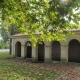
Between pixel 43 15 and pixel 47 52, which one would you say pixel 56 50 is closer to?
pixel 47 52

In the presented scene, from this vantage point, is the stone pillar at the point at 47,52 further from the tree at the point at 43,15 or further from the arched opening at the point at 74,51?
the tree at the point at 43,15

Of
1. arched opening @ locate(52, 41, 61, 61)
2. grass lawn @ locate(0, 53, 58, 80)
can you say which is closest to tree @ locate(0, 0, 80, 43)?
grass lawn @ locate(0, 53, 58, 80)

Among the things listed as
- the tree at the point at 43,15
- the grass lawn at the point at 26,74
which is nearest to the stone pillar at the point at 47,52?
the grass lawn at the point at 26,74

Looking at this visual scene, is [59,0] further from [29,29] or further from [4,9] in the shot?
[29,29]

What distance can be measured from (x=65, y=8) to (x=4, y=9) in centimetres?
369

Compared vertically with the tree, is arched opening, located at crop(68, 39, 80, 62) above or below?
below

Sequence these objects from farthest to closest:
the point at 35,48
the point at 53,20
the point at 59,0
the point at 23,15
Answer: the point at 35,48 → the point at 23,15 → the point at 53,20 → the point at 59,0

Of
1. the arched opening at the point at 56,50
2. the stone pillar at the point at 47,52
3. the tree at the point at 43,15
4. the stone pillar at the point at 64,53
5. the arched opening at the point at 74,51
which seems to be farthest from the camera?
the arched opening at the point at 56,50

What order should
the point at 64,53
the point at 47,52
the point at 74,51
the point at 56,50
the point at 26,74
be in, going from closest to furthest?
the point at 26,74
the point at 64,53
the point at 47,52
the point at 74,51
the point at 56,50

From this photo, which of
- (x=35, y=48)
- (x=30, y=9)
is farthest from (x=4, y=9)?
(x=35, y=48)

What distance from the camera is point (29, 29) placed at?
9.37 meters

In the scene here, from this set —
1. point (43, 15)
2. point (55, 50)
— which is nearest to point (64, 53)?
point (55, 50)

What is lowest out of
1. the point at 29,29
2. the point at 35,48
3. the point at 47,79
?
the point at 47,79

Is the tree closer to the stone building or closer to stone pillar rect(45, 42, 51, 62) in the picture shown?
the stone building
